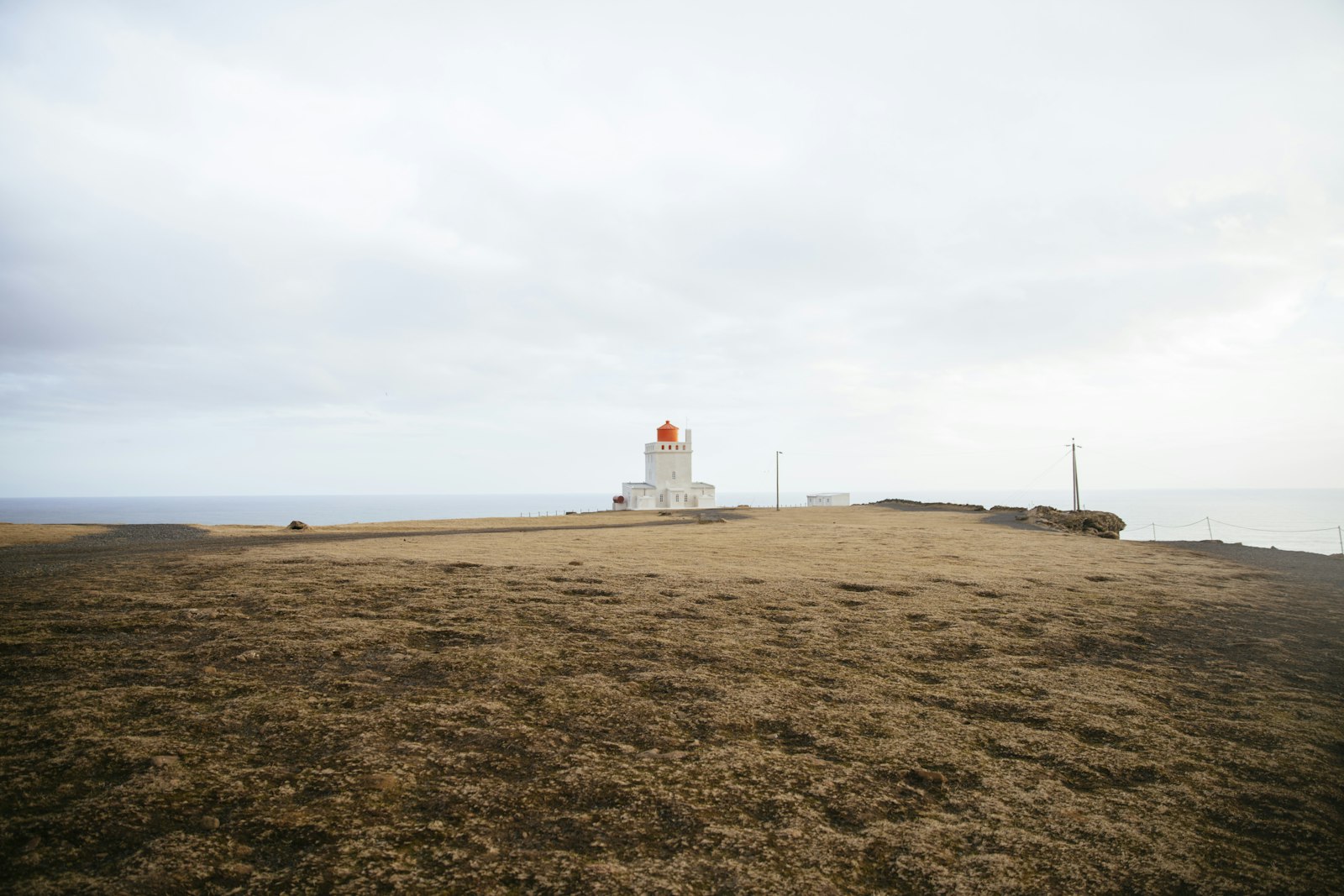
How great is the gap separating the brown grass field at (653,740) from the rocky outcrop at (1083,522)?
16.5 meters

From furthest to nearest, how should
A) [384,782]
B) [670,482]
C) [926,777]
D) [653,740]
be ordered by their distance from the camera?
[670,482] → [653,740] → [926,777] → [384,782]

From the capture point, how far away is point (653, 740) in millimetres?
4527

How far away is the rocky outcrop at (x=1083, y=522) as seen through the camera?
964 inches

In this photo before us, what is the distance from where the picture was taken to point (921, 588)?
9.72m

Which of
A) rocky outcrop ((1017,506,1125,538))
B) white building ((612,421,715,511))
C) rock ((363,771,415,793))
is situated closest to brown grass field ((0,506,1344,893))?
rock ((363,771,415,793))

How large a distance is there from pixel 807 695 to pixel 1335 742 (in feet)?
12.0

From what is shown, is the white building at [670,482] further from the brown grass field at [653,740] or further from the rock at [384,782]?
the rock at [384,782]

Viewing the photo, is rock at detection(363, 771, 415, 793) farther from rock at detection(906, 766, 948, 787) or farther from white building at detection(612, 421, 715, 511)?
white building at detection(612, 421, 715, 511)

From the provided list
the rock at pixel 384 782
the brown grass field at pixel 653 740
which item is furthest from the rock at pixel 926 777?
the rock at pixel 384 782

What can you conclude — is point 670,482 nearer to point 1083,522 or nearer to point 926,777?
point 1083,522

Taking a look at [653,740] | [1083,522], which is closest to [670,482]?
[1083,522]

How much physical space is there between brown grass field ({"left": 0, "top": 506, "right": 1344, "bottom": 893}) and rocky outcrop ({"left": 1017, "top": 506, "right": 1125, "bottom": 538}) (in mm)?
16451

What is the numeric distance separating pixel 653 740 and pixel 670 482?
164ft

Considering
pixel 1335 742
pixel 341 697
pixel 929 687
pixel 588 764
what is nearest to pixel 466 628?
pixel 341 697
